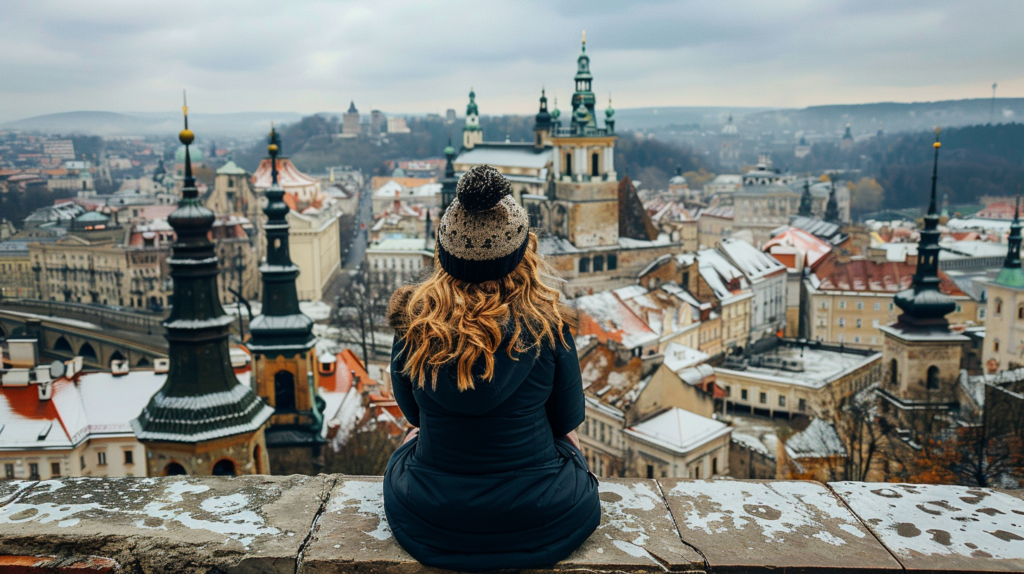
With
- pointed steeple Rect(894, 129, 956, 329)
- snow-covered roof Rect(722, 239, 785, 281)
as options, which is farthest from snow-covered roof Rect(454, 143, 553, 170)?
pointed steeple Rect(894, 129, 956, 329)

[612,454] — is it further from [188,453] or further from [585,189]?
[585,189]

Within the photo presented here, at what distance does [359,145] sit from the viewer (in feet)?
515

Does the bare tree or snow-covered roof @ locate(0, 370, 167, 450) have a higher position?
snow-covered roof @ locate(0, 370, 167, 450)

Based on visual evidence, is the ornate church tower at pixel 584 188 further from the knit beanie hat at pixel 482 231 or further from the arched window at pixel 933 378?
the knit beanie hat at pixel 482 231

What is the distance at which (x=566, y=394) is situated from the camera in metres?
2.83

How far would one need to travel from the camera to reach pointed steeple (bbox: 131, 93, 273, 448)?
11.7 m

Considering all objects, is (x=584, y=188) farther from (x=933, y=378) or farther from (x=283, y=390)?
(x=283, y=390)

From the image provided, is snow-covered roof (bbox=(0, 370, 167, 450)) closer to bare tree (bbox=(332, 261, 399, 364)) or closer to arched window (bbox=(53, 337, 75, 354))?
bare tree (bbox=(332, 261, 399, 364))

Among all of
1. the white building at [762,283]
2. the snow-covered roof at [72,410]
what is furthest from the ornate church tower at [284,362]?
the white building at [762,283]

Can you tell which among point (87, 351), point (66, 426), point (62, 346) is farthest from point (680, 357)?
point (62, 346)

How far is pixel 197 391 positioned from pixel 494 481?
33.5ft

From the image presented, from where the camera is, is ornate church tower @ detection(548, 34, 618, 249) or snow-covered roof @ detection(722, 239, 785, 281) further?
ornate church tower @ detection(548, 34, 618, 249)

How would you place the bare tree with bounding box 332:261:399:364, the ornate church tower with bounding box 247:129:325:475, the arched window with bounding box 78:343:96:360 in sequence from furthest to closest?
the bare tree with bounding box 332:261:399:364
the arched window with bounding box 78:343:96:360
the ornate church tower with bounding box 247:129:325:475

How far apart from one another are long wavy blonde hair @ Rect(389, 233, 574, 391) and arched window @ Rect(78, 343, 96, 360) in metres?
35.3
